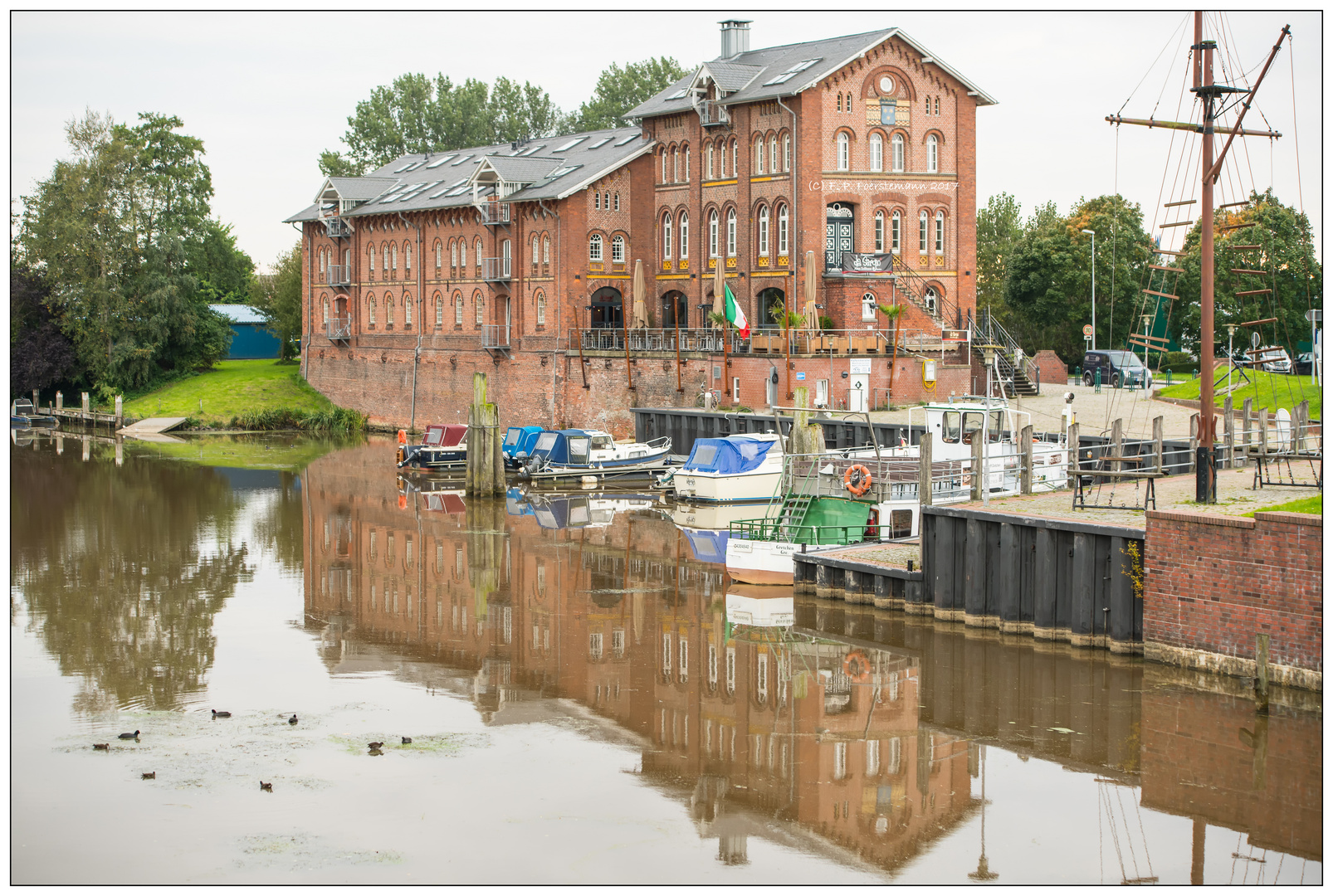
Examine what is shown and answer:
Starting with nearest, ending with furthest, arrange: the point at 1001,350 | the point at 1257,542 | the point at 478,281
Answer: the point at 1257,542, the point at 1001,350, the point at 478,281

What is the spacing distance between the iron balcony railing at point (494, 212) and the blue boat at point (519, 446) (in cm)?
1507

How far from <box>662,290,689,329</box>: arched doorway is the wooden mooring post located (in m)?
19.2

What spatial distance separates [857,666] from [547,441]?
26970 millimetres

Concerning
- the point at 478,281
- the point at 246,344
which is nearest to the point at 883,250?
the point at 478,281

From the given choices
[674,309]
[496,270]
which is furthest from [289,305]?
[674,309]

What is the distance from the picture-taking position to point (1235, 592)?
1859 centimetres

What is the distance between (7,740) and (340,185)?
2479 inches

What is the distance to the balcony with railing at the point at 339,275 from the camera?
73631mm

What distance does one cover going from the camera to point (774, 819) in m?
14.9

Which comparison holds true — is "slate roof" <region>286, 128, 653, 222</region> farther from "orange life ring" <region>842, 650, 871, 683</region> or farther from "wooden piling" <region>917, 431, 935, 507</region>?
"orange life ring" <region>842, 650, 871, 683</region>

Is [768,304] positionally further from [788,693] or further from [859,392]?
[788,693]

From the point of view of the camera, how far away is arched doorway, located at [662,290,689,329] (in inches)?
2329

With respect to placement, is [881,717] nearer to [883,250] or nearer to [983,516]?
[983,516]

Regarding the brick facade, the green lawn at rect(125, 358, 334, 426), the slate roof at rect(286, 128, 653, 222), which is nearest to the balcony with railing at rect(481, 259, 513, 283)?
the slate roof at rect(286, 128, 653, 222)
